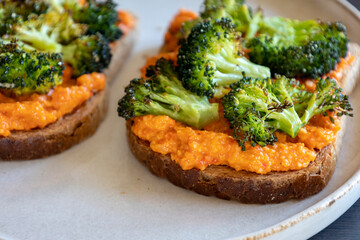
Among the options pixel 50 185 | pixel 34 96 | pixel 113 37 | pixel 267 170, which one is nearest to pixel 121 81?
pixel 113 37

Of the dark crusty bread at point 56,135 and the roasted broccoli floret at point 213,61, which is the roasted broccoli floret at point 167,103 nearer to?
the roasted broccoli floret at point 213,61

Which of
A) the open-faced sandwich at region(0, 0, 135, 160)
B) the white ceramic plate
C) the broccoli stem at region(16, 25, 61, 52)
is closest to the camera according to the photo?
the white ceramic plate

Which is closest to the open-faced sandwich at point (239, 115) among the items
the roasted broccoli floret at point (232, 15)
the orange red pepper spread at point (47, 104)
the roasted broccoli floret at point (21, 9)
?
the roasted broccoli floret at point (232, 15)

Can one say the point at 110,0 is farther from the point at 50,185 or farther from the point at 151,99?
the point at 50,185

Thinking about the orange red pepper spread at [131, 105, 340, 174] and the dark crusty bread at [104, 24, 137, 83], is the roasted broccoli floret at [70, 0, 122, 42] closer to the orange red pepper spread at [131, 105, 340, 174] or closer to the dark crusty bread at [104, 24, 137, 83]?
the dark crusty bread at [104, 24, 137, 83]

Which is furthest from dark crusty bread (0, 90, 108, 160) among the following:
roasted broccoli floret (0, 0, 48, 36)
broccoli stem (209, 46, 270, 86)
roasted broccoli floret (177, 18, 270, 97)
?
broccoli stem (209, 46, 270, 86)
